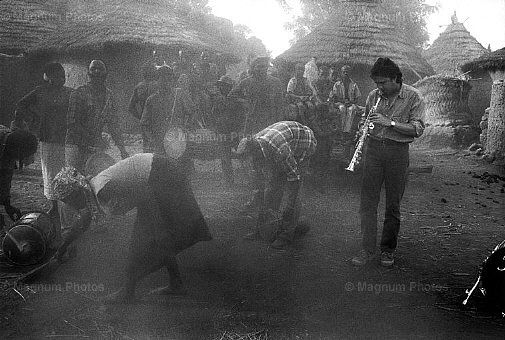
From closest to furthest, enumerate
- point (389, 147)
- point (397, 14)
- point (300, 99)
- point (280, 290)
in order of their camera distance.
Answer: point (280, 290)
point (389, 147)
point (300, 99)
point (397, 14)

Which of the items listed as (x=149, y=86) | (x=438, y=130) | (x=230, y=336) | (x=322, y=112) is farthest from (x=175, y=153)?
(x=438, y=130)

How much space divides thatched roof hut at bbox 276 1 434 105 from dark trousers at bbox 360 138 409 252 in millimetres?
12852

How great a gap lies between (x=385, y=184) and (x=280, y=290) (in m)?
1.61

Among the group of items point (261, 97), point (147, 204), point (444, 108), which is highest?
point (261, 97)

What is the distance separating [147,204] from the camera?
158 inches

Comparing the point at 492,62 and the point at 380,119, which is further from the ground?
the point at 492,62

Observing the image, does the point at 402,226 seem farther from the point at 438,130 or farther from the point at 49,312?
the point at 438,130

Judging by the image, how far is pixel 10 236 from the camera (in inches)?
183

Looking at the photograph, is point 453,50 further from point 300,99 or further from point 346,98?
point 300,99

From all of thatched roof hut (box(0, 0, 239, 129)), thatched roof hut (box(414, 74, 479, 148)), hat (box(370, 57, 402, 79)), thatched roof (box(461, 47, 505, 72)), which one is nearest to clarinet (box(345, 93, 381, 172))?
hat (box(370, 57, 402, 79))

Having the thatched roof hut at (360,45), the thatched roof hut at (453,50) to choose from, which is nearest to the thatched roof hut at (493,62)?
the thatched roof hut at (360,45)

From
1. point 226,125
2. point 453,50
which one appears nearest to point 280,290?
point 226,125

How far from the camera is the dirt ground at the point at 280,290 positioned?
355cm

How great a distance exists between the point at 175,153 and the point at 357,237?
3.37 m
